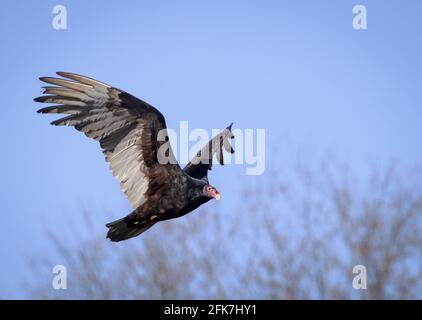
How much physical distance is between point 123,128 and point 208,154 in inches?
82.4

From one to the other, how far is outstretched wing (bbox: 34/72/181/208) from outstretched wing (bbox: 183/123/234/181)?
139 centimetres

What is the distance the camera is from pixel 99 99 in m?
13.0

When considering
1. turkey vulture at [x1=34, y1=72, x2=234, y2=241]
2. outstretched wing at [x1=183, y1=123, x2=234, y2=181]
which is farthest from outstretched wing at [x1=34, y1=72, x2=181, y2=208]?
outstretched wing at [x1=183, y1=123, x2=234, y2=181]

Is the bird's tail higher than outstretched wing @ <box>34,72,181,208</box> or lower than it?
lower

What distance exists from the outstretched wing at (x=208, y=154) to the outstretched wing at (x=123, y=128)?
1.39 metres

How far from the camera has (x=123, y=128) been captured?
13.0 m

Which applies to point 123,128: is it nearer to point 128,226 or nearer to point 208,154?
point 128,226

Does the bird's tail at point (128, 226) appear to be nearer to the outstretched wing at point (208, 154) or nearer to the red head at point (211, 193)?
the red head at point (211, 193)

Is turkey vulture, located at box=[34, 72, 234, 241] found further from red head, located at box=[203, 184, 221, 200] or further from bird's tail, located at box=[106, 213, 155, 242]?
bird's tail, located at box=[106, 213, 155, 242]

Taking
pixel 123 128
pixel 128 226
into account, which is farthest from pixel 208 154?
pixel 128 226

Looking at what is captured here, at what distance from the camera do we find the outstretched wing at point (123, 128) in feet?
42.3

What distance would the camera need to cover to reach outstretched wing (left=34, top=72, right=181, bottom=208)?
12883 mm
